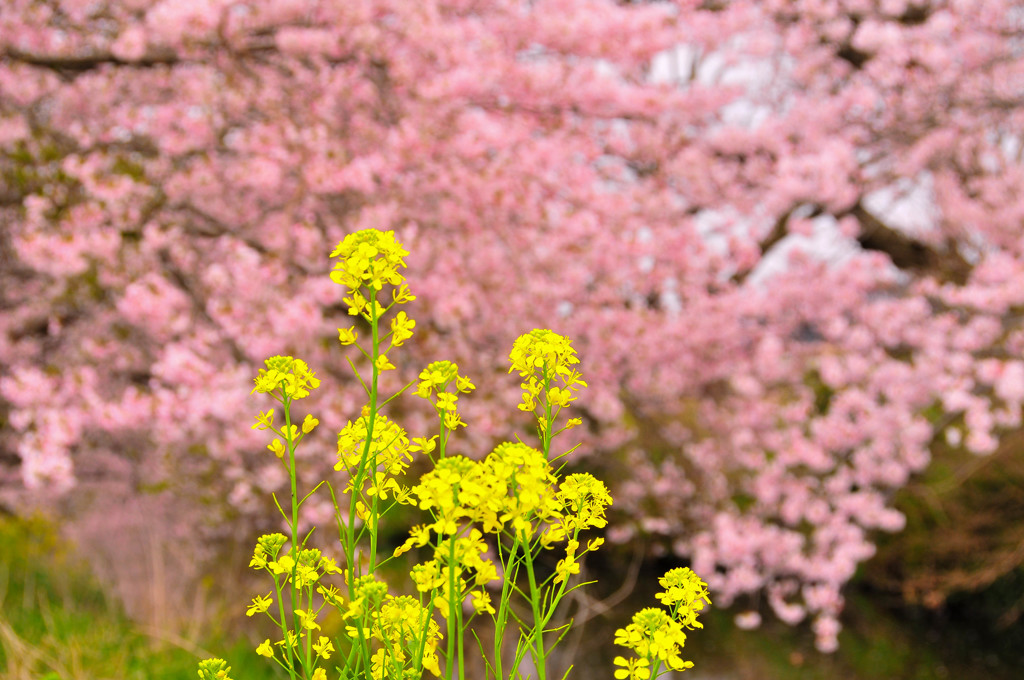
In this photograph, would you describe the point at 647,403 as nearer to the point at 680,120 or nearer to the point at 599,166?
the point at 599,166

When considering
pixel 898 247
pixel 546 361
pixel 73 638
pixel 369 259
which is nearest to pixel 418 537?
pixel 546 361

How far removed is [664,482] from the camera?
24.2 ft

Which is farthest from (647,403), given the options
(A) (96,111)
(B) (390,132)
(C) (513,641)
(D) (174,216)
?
(A) (96,111)

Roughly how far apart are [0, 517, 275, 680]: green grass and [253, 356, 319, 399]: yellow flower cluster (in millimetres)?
2588

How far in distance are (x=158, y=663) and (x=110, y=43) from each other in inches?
145

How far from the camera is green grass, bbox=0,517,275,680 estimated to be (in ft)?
13.1

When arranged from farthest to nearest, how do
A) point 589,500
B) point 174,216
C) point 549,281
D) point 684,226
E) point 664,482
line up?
point 664,482, point 684,226, point 549,281, point 174,216, point 589,500

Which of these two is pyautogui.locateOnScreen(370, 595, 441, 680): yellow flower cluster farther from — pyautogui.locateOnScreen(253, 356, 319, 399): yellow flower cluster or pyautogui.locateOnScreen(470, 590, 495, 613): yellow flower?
pyautogui.locateOnScreen(253, 356, 319, 399): yellow flower cluster

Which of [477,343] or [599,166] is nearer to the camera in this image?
[477,343]

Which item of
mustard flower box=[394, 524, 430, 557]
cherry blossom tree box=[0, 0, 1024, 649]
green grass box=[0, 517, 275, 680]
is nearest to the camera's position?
mustard flower box=[394, 524, 430, 557]

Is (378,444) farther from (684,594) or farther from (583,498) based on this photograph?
(684,594)

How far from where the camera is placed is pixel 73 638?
4.52m

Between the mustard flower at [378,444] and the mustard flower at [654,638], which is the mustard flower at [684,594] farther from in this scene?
the mustard flower at [378,444]

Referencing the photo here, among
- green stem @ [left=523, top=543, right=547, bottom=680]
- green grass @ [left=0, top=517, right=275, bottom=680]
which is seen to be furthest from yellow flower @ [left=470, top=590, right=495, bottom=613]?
green grass @ [left=0, top=517, right=275, bottom=680]
